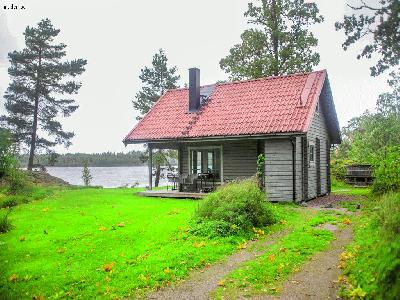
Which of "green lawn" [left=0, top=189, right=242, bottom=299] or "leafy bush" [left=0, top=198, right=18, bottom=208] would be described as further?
"leafy bush" [left=0, top=198, right=18, bottom=208]

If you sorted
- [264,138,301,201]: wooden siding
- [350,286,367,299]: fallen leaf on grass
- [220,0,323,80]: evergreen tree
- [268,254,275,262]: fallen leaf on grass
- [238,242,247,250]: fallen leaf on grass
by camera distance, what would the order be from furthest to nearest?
[220,0,323,80]: evergreen tree < [264,138,301,201]: wooden siding < [238,242,247,250]: fallen leaf on grass < [268,254,275,262]: fallen leaf on grass < [350,286,367,299]: fallen leaf on grass

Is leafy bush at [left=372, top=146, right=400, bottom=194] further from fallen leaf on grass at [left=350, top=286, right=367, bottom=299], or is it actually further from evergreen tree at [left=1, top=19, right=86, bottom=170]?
evergreen tree at [left=1, top=19, right=86, bottom=170]

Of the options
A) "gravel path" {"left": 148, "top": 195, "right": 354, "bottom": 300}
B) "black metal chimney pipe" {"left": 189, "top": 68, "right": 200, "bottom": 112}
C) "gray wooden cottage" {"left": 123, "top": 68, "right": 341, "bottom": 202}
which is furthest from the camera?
"black metal chimney pipe" {"left": 189, "top": 68, "right": 200, "bottom": 112}

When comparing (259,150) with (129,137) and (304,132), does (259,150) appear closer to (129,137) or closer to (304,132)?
(304,132)

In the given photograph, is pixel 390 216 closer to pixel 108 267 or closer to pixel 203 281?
pixel 203 281

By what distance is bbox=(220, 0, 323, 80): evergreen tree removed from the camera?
27.0 metres

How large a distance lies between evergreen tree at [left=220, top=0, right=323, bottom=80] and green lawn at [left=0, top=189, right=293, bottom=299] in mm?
16743

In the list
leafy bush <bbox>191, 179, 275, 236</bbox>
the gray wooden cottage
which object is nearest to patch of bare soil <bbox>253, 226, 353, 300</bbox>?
leafy bush <bbox>191, 179, 275, 236</bbox>

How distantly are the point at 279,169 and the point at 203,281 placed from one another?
1093cm

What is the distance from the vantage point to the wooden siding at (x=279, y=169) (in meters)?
16.6

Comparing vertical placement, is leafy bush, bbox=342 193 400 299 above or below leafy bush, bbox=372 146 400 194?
below

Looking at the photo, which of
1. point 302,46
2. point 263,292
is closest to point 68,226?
point 263,292

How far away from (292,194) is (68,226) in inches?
374

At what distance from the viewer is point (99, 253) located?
26.7ft
